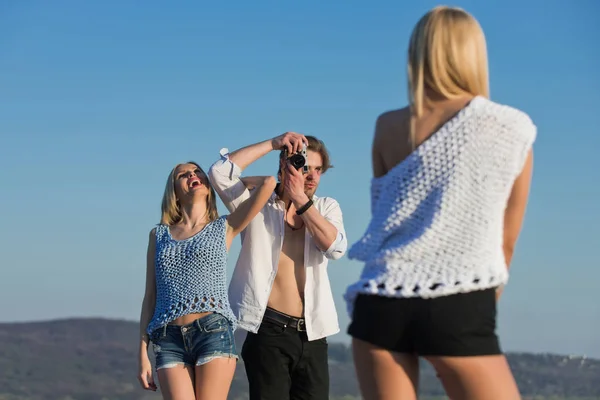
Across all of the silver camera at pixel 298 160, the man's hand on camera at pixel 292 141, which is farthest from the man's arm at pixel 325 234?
the man's hand on camera at pixel 292 141

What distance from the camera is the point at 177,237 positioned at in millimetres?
5391

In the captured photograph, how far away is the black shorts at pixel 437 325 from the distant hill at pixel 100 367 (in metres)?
8.53

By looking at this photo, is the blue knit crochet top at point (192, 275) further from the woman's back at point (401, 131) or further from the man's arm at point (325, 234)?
the woman's back at point (401, 131)

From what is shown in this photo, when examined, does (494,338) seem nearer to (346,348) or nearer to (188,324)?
(188,324)

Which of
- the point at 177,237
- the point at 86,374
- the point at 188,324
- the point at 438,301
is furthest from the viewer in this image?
the point at 86,374

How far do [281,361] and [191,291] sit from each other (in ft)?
2.03

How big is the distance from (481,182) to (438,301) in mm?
362

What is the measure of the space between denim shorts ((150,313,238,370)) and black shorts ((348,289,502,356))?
231 centimetres

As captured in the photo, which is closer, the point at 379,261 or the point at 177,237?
the point at 379,261

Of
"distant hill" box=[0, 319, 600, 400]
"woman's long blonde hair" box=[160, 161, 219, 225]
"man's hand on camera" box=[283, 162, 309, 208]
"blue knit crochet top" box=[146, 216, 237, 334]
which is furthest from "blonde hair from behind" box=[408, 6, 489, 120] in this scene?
"distant hill" box=[0, 319, 600, 400]

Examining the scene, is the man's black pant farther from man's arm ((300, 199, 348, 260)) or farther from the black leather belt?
man's arm ((300, 199, 348, 260))

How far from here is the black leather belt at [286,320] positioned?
5141 millimetres

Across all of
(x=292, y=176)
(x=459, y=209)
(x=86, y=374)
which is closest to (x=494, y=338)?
(x=459, y=209)

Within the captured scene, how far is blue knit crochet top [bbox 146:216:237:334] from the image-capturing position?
5.07 metres
